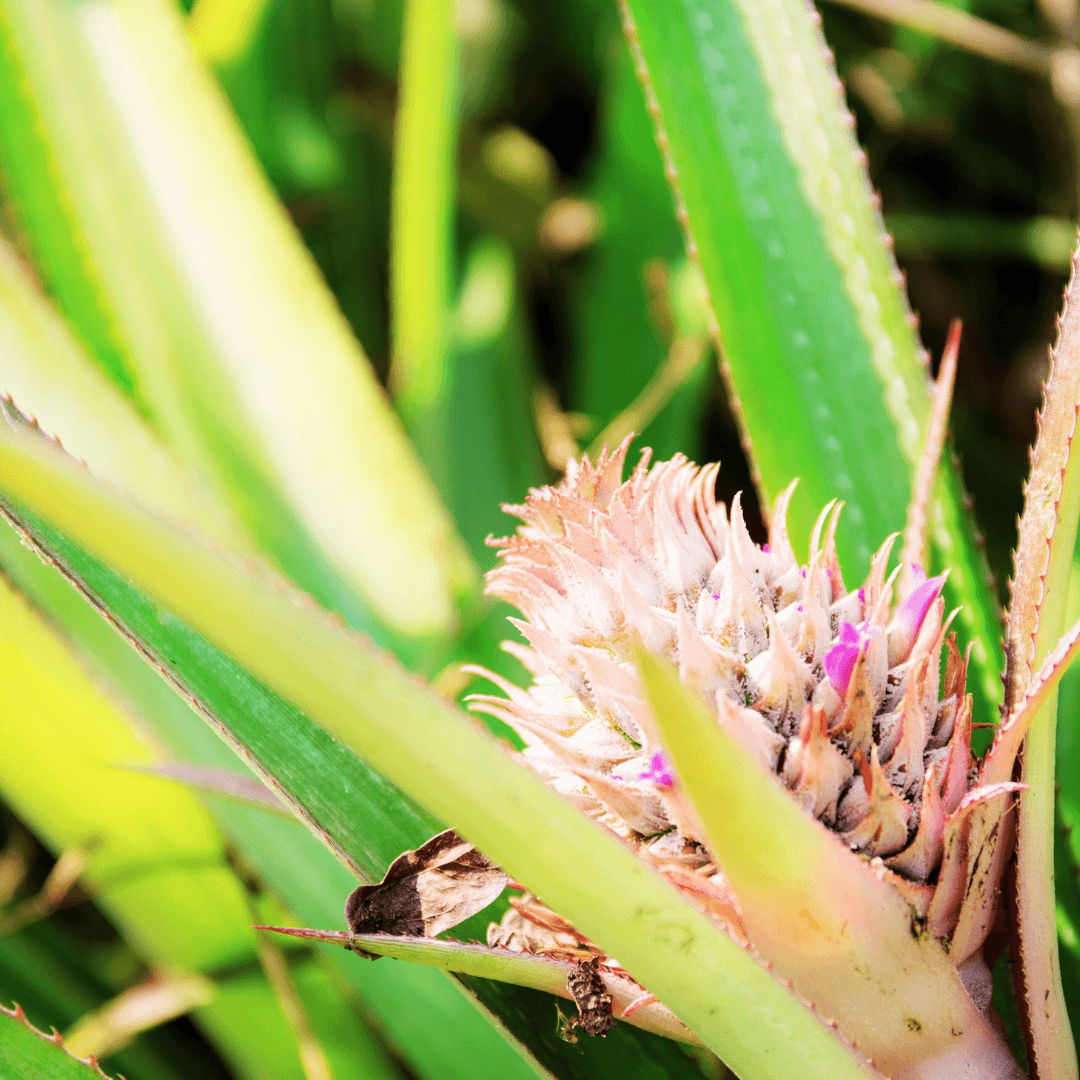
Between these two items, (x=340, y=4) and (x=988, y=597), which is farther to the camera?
(x=340, y=4)

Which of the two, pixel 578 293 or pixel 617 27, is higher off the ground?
pixel 617 27

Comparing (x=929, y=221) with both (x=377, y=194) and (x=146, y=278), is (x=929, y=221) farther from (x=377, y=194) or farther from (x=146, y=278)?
(x=146, y=278)

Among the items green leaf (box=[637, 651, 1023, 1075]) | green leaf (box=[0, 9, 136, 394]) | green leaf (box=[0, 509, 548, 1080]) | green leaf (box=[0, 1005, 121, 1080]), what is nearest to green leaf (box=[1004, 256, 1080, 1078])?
green leaf (box=[637, 651, 1023, 1075])

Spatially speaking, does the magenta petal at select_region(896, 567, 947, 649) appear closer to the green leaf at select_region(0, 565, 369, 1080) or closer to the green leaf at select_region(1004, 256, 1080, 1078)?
the green leaf at select_region(1004, 256, 1080, 1078)

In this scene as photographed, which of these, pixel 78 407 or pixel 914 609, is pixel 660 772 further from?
pixel 78 407

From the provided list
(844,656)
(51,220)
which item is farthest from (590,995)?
(51,220)

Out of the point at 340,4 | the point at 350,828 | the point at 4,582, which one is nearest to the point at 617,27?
the point at 340,4

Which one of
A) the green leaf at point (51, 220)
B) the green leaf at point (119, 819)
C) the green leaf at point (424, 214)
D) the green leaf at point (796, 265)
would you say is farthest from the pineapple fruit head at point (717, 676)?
the green leaf at point (51, 220)
